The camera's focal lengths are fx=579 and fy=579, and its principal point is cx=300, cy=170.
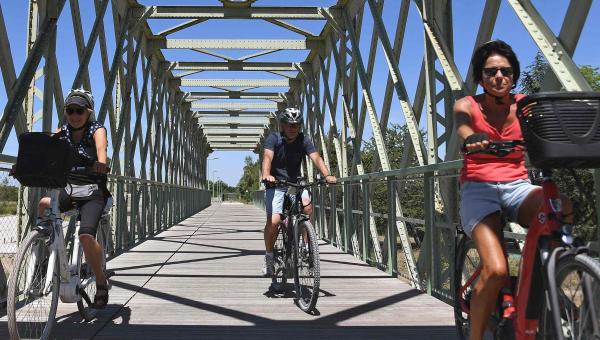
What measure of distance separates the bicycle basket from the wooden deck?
186 cm

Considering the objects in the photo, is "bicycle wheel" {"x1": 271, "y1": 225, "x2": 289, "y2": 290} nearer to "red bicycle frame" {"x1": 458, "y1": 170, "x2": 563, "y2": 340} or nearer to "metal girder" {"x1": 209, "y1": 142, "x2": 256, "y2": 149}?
"red bicycle frame" {"x1": 458, "y1": 170, "x2": 563, "y2": 340}

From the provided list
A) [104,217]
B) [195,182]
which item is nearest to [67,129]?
[104,217]

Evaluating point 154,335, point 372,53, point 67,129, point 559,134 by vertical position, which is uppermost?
point 372,53

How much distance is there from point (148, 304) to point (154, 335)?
3.30ft

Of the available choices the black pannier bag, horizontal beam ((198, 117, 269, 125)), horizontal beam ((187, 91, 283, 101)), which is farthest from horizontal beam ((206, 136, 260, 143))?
the black pannier bag

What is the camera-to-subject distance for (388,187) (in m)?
6.02

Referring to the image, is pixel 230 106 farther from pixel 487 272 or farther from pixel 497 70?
pixel 487 272

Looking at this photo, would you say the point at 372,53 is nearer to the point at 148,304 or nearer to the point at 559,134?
the point at 148,304

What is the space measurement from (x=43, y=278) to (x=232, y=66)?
460 inches

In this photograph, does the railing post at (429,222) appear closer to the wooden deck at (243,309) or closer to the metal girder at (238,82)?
the wooden deck at (243,309)

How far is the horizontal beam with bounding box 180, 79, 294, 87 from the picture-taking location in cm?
1687

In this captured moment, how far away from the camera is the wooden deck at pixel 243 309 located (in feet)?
11.6

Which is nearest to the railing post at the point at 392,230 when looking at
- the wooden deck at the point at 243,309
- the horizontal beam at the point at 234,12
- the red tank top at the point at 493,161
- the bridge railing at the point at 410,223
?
the bridge railing at the point at 410,223

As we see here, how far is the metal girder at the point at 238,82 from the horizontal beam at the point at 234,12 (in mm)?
6202
